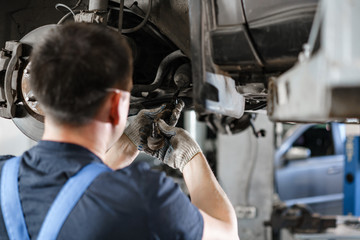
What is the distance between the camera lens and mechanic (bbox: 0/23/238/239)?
3.42 ft

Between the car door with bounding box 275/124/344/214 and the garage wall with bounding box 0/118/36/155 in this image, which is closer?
the garage wall with bounding box 0/118/36/155

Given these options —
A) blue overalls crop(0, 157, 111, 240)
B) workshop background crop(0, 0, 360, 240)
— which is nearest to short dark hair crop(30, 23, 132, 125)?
blue overalls crop(0, 157, 111, 240)

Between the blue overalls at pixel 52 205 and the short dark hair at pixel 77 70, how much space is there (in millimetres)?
136

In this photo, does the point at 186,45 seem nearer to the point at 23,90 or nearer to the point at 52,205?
the point at 23,90

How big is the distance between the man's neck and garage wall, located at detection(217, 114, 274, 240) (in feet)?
12.6

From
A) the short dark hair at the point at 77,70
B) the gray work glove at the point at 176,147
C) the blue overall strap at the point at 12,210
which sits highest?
the short dark hair at the point at 77,70

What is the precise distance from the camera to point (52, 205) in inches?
41.1

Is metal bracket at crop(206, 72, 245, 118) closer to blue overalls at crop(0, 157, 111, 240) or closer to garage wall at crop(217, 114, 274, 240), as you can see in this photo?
blue overalls at crop(0, 157, 111, 240)

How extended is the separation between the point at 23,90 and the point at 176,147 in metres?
0.68

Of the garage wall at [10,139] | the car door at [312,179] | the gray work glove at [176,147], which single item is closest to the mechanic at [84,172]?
the gray work glove at [176,147]

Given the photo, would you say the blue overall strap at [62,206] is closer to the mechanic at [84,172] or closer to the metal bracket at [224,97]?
the mechanic at [84,172]

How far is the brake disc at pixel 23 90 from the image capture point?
1.78 m

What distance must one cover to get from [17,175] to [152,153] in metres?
0.56

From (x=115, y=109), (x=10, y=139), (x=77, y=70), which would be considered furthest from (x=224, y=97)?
(x=10, y=139)
